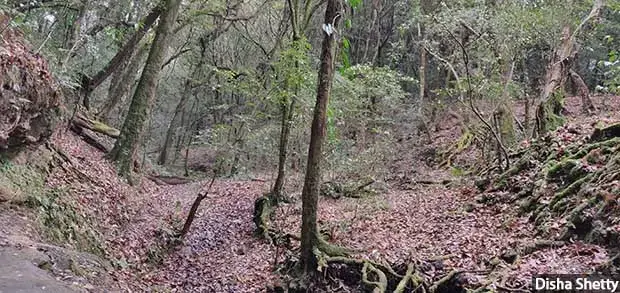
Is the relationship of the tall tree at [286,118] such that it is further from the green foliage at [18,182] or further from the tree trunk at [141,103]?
the green foliage at [18,182]

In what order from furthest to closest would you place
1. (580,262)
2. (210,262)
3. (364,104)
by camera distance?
1. (364,104)
2. (210,262)
3. (580,262)

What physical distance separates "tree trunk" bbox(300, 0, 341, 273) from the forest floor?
3.18ft

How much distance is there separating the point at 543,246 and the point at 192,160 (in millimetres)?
28266

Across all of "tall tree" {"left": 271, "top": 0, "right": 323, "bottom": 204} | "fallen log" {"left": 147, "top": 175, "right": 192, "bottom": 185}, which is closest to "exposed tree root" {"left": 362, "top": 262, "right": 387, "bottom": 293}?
"tall tree" {"left": 271, "top": 0, "right": 323, "bottom": 204}

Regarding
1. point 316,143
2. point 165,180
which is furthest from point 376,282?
point 165,180

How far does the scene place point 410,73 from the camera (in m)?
31.7

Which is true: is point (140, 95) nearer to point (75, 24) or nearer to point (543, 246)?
point (75, 24)

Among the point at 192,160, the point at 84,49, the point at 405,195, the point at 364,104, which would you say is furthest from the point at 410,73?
the point at 84,49

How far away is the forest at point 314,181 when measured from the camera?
717cm

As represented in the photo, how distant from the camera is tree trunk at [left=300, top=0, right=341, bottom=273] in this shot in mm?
8234

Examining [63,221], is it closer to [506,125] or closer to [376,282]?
[376,282]

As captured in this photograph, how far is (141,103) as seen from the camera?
43.3 ft

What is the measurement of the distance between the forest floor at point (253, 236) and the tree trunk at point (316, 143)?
97 cm

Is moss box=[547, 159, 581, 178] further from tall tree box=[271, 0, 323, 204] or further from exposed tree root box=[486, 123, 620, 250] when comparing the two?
tall tree box=[271, 0, 323, 204]
